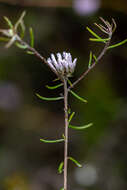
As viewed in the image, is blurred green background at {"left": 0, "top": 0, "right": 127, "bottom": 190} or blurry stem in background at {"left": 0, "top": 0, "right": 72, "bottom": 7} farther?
blurry stem in background at {"left": 0, "top": 0, "right": 72, "bottom": 7}

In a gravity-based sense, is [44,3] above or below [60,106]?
above

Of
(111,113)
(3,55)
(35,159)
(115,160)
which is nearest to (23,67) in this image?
(3,55)

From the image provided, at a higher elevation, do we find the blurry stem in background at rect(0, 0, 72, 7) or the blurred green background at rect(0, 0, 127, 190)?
the blurry stem in background at rect(0, 0, 72, 7)

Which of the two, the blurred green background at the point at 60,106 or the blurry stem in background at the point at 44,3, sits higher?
the blurry stem in background at the point at 44,3

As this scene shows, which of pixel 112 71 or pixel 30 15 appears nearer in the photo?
pixel 112 71

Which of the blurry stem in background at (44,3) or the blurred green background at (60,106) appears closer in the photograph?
the blurred green background at (60,106)

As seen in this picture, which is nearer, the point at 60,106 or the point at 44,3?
the point at 44,3

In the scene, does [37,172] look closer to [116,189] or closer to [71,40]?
[116,189]

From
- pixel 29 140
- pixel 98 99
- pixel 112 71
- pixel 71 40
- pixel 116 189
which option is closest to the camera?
pixel 116 189
